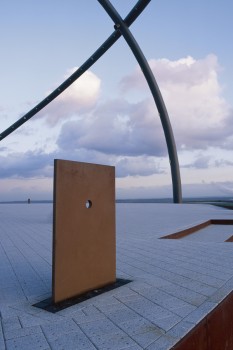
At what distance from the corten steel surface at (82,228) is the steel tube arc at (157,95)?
21035 mm

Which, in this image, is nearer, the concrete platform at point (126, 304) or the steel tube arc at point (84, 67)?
the concrete platform at point (126, 304)

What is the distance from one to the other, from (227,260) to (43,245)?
324 cm

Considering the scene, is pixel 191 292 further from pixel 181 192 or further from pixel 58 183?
pixel 181 192

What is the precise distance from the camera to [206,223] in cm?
1088

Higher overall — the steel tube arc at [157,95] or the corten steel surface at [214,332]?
the steel tube arc at [157,95]

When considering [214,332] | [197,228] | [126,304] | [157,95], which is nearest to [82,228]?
[126,304]

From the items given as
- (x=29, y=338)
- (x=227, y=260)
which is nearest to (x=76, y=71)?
(x=227, y=260)

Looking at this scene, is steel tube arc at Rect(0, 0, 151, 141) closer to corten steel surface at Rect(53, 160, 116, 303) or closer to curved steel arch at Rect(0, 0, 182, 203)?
curved steel arch at Rect(0, 0, 182, 203)

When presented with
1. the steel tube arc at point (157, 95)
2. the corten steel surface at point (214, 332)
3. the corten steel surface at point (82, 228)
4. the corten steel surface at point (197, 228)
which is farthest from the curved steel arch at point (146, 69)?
the corten steel surface at point (214, 332)

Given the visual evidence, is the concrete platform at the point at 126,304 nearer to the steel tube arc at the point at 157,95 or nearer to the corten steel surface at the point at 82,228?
the corten steel surface at the point at 82,228

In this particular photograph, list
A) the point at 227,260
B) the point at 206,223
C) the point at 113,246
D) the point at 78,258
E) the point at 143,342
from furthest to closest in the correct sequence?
the point at 206,223, the point at 227,260, the point at 113,246, the point at 78,258, the point at 143,342

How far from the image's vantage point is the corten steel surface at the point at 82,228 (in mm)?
2896

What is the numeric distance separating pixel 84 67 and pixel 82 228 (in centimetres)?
2458

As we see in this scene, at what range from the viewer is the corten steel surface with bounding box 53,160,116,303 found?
9.50ft
